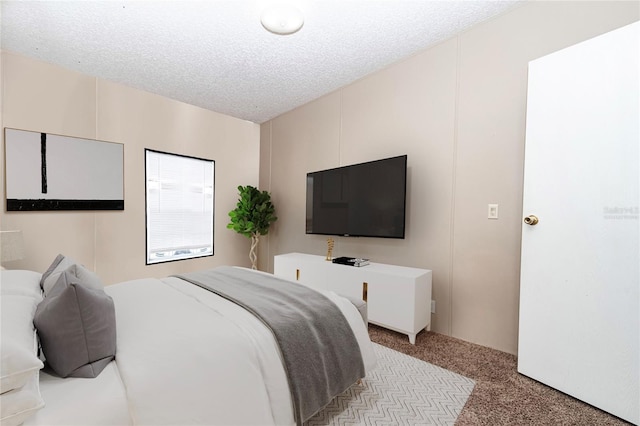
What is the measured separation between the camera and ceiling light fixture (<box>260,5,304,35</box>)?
6.74 ft

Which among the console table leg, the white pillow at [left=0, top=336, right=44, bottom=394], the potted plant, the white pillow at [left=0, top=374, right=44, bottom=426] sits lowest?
the console table leg

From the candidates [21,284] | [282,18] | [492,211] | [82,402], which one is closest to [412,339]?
[492,211]

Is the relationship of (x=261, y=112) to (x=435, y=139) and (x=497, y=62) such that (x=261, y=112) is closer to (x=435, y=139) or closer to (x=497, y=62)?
(x=435, y=139)

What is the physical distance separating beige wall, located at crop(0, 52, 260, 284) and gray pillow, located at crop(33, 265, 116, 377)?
282 cm

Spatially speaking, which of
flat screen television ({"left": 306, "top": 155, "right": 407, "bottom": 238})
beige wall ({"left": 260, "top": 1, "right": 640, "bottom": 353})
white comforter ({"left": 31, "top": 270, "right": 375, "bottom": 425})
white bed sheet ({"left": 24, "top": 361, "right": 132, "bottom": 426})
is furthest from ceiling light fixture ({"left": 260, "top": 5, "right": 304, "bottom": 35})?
white bed sheet ({"left": 24, "top": 361, "right": 132, "bottom": 426})

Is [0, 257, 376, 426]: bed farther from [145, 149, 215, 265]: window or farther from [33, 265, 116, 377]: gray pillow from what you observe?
[145, 149, 215, 265]: window

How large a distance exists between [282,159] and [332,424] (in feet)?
11.8

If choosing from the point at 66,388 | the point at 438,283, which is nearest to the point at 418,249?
the point at 438,283

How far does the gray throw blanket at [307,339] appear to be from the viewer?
1.25m

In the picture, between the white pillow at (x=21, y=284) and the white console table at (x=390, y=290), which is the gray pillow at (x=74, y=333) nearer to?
the white pillow at (x=21, y=284)

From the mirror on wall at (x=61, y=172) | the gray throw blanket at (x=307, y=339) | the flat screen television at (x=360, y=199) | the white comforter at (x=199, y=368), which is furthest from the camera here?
the mirror on wall at (x=61, y=172)

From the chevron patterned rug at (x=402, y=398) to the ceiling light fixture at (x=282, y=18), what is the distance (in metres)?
2.60

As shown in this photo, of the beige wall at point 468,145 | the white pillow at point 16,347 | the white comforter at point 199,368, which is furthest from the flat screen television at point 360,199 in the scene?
the white pillow at point 16,347

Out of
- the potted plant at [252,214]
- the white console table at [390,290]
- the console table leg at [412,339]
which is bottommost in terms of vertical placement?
the console table leg at [412,339]
